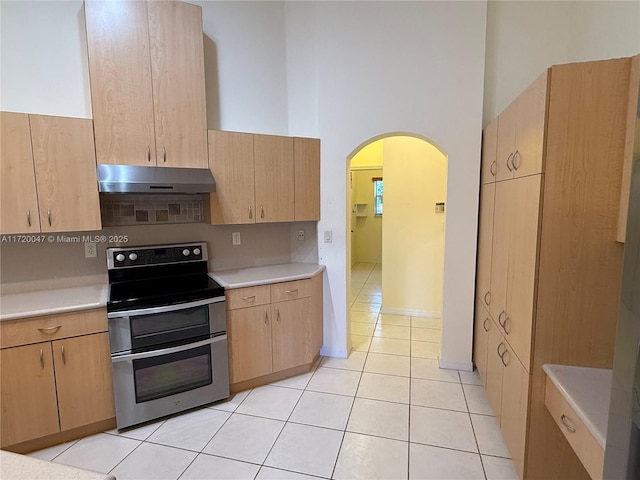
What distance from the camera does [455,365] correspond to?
9.65 ft

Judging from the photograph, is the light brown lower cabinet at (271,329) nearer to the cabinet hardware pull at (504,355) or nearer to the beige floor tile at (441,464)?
the beige floor tile at (441,464)

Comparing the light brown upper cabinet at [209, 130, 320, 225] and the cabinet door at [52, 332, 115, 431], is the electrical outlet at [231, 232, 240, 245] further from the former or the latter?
the cabinet door at [52, 332, 115, 431]

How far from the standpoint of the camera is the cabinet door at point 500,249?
203 cm

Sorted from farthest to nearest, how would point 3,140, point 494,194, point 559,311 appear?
point 494,194, point 3,140, point 559,311

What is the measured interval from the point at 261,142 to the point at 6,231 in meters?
1.79

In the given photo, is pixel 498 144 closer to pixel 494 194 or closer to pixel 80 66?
pixel 494 194

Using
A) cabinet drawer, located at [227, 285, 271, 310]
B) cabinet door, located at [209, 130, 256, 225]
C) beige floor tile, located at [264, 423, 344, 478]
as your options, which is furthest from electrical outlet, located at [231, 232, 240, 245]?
beige floor tile, located at [264, 423, 344, 478]

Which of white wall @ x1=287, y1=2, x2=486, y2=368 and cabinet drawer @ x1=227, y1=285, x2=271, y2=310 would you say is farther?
white wall @ x1=287, y1=2, x2=486, y2=368

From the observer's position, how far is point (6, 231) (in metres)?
2.03

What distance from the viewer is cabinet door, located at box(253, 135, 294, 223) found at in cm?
278

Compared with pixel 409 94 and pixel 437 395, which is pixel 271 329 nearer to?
pixel 437 395

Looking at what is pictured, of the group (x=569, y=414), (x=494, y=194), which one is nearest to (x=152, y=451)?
(x=569, y=414)

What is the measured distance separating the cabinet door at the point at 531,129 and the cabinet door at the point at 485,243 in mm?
570

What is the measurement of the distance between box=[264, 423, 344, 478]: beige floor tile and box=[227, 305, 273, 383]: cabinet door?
0.55 m
